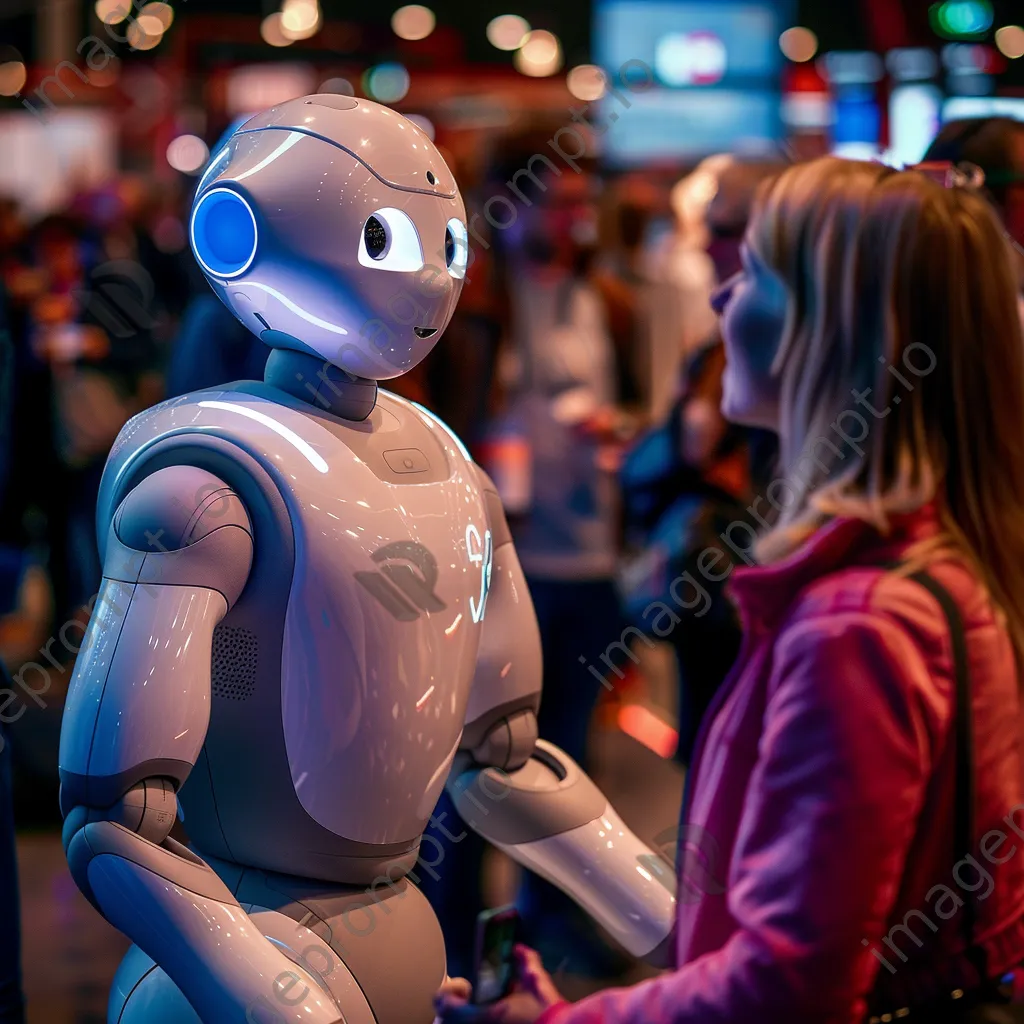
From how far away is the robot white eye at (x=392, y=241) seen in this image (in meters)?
1.34

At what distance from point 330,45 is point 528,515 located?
11443mm

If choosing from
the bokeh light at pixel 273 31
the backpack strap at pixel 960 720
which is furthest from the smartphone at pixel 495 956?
the bokeh light at pixel 273 31

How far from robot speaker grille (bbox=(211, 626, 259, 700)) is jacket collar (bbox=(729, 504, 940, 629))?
0.48m

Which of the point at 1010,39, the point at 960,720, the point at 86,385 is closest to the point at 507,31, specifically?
the point at 1010,39

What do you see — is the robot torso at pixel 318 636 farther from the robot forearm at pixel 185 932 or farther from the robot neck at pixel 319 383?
the robot forearm at pixel 185 932

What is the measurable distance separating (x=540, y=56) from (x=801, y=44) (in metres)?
2.73

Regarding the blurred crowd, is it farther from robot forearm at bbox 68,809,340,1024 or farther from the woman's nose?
robot forearm at bbox 68,809,340,1024

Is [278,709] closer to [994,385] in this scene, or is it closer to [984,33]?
[994,385]

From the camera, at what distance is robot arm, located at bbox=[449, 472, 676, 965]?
5.13ft

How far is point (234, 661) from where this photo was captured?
1.31m

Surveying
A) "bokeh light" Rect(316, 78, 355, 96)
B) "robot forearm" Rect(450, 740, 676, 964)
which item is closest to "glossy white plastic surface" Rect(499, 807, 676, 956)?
"robot forearm" Rect(450, 740, 676, 964)

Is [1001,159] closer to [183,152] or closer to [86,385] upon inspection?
[86,385]

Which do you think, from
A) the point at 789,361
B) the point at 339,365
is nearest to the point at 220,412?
the point at 339,365

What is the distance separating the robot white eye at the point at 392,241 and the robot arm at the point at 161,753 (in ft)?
0.95
